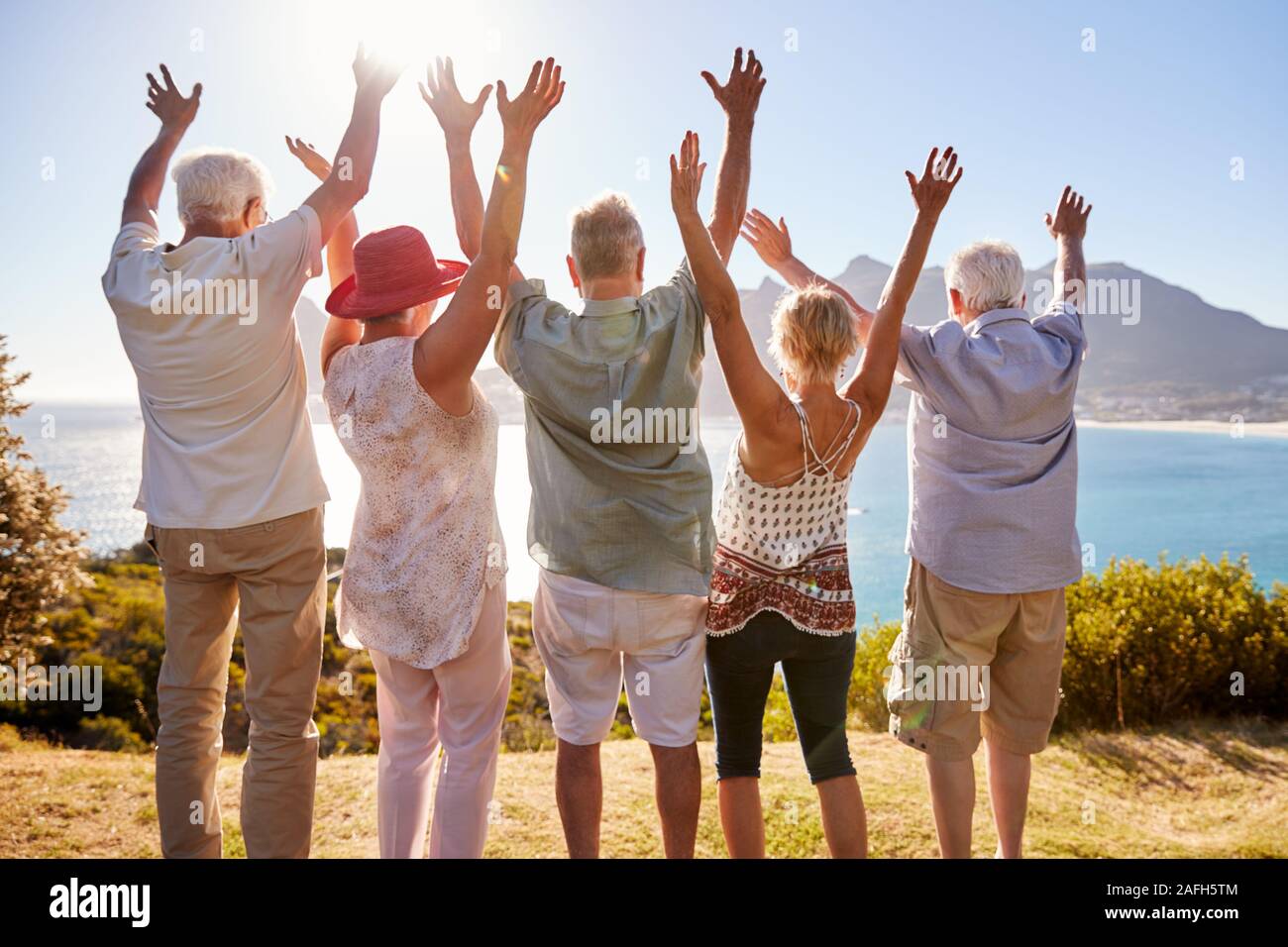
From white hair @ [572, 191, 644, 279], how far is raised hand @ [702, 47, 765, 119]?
2.02ft

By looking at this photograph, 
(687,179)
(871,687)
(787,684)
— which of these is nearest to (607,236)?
(687,179)

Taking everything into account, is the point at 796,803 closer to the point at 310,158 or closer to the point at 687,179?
the point at 687,179

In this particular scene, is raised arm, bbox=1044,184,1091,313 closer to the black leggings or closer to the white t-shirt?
the black leggings

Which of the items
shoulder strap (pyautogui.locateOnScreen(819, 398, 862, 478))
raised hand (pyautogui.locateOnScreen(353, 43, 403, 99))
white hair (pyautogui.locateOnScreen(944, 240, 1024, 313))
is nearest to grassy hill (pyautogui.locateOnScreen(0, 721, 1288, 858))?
shoulder strap (pyautogui.locateOnScreen(819, 398, 862, 478))

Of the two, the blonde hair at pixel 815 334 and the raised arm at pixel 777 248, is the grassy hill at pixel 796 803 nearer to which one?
the blonde hair at pixel 815 334

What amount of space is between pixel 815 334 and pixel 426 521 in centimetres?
138

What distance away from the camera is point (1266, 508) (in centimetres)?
5081

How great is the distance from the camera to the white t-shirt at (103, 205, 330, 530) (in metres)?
2.77

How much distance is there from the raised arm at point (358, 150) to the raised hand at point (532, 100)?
575 mm

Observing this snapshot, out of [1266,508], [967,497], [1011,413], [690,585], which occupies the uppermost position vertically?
[1011,413]

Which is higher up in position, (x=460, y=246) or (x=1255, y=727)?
(x=460, y=246)
